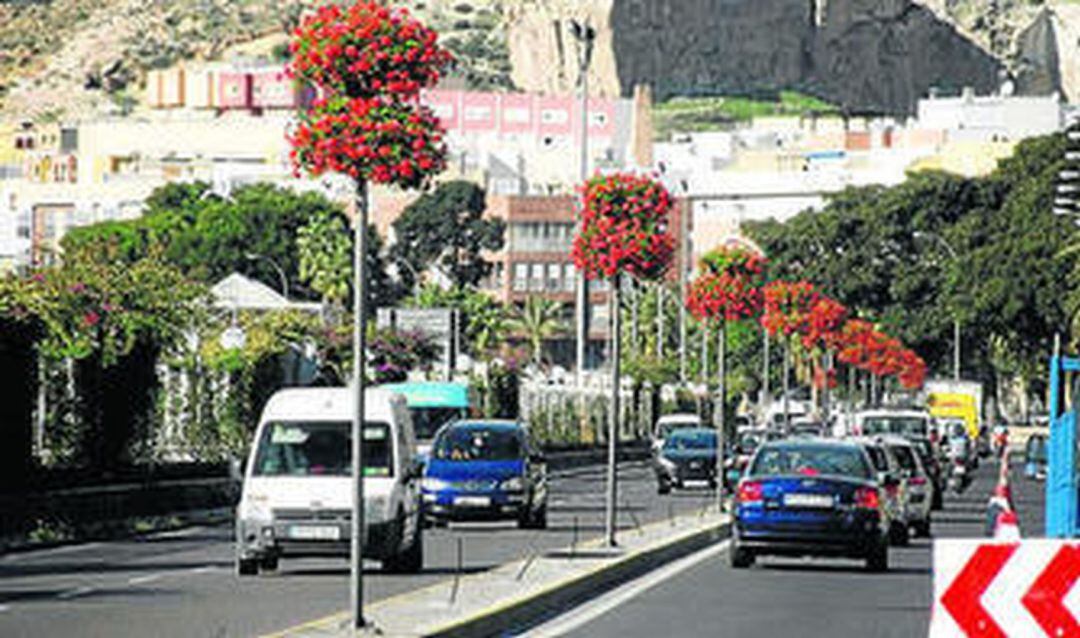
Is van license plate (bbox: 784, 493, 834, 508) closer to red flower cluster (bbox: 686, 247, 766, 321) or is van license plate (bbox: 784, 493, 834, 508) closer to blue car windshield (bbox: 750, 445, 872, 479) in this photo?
blue car windshield (bbox: 750, 445, 872, 479)

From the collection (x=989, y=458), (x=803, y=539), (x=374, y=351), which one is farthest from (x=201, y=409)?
(x=989, y=458)

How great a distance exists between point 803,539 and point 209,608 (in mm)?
9665

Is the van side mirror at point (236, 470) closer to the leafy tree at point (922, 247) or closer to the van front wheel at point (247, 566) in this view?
the van front wheel at point (247, 566)

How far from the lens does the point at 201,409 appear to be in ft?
186

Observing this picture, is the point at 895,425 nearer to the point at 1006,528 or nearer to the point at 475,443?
the point at 475,443

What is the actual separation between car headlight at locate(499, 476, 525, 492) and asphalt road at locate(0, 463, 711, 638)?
0.70m

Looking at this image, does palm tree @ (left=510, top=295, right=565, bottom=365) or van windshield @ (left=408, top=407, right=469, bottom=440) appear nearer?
van windshield @ (left=408, top=407, right=469, bottom=440)

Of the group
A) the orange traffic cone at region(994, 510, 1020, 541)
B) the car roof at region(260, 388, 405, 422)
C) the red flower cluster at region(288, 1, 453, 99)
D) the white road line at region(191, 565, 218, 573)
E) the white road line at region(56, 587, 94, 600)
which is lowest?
the white road line at region(191, 565, 218, 573)

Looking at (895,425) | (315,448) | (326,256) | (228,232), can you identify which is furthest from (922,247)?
(315,448)

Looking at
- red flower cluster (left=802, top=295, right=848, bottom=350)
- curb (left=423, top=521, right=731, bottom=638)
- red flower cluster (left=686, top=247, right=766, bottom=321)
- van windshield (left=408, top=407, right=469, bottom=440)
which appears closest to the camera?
curb (left=423, top=521, right=731, bottom=638)

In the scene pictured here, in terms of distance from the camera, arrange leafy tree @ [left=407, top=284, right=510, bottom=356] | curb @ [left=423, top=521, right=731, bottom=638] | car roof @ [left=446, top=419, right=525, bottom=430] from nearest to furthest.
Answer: curb @ [left=423, top=521, right=731, bottom=638] → car roof @ [left=446, top=419, right=525, bottom=430] → leafy tree @ [left=407, top=284, right=510, bottom=356]

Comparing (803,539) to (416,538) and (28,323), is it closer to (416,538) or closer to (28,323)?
(416,538)

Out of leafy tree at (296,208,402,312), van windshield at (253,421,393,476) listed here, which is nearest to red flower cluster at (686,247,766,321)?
van windshield at (253,421,393,476)

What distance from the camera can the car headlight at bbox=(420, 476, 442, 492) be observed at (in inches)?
1843
